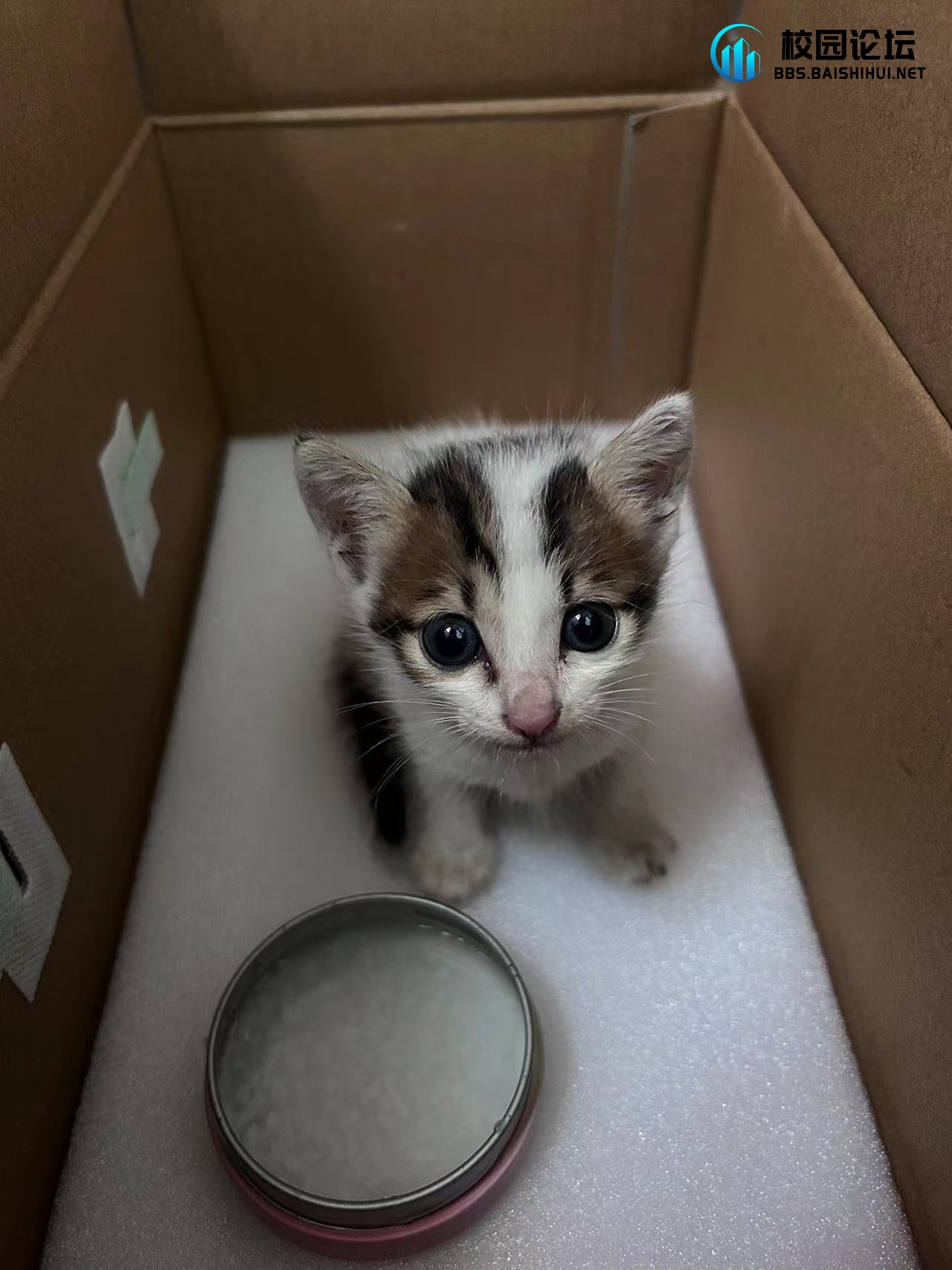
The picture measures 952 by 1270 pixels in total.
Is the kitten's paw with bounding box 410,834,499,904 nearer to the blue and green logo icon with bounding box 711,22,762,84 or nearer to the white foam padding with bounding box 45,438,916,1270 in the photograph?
the white foam padding with bounding box 45,438,916,1270

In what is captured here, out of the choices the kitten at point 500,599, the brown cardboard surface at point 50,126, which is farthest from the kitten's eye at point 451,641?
the brown cardboard surface at point 50,126

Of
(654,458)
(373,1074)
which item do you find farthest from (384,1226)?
(654,458)

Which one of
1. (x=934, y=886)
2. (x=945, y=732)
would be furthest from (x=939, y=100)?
(x=934, y=886)

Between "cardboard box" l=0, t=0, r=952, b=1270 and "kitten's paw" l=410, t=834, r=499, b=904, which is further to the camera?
"kitten's paw" l=410, t=834, r=499, b=904

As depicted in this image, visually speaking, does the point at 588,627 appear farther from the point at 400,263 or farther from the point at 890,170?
the point at 400,263

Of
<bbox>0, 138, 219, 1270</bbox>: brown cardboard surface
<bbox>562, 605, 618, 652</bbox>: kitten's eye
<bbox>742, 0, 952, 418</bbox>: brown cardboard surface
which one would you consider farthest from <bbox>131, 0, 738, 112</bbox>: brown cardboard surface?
<bbox>562, 605, 618, 652</bbox>: kitten's eye

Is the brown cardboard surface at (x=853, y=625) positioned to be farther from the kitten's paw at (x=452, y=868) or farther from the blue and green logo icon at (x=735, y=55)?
the kitten's paw at (x=452, y=868)
